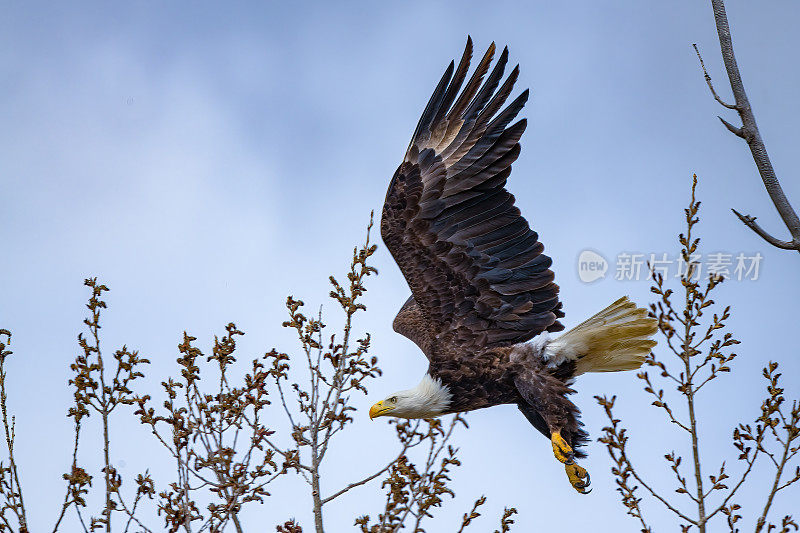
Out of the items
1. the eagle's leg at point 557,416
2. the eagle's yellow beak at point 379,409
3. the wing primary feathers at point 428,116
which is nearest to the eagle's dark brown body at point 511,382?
the eagle's leg at point 557,416

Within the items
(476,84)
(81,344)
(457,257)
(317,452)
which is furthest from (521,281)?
(81,344)

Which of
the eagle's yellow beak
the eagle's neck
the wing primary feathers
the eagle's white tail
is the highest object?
the wing primary feathers

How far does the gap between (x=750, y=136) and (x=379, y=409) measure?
282cm

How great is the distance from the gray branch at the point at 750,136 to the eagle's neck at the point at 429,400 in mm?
2353

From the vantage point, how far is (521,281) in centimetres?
524

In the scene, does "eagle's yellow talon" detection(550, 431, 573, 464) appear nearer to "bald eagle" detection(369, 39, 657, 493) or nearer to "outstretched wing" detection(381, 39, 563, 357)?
"bald eagle" detection(369, 39, 657, 493)

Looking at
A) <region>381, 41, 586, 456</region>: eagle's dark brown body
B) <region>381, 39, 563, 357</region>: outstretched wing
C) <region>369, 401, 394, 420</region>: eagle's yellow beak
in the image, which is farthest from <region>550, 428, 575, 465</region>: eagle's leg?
<region>369, 401, 394, 420</region>: eagle's yellow beak

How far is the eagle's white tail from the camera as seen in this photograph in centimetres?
505

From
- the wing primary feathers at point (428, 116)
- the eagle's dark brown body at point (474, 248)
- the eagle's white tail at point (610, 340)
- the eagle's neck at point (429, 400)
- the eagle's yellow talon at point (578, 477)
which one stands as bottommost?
the eagle's yellow talon at point (578, 477)

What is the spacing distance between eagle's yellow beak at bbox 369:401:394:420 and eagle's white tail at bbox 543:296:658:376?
3.34 feet

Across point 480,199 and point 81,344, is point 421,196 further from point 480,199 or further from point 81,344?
point 81,344

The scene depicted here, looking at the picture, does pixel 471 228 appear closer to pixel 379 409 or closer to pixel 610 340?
pixel 610 340

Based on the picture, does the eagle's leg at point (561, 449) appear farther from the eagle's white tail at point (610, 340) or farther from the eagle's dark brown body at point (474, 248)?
the eagle's white tail at point (610, 340)

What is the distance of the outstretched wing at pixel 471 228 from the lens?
521 cm
